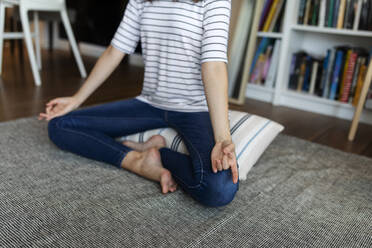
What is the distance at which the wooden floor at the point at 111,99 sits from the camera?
163cm

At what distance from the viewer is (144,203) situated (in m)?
0.91

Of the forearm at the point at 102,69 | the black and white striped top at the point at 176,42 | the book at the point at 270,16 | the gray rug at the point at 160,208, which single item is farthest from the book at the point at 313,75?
the forearm at the point at 102,69

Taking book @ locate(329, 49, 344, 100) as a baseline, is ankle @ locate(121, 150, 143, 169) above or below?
below

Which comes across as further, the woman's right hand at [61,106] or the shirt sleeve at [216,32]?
Result: the woman's right hand at [61,106]

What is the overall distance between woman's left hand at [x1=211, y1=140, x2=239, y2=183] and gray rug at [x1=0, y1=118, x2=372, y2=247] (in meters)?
0.16

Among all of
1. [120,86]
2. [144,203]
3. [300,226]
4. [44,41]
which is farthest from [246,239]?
[44,41]

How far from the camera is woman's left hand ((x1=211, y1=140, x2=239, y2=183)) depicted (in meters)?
0.76

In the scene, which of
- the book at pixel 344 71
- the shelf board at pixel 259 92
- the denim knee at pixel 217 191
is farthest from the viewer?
the shelf board at pixel 259 92

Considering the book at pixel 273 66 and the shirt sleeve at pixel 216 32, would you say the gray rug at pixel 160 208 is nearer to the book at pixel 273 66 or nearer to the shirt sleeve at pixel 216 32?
the shirt sleeve at pixel 216 32

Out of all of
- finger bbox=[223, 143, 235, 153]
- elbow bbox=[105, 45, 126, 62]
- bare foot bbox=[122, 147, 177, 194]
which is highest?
elbow bbox=[105, 45, 126, 62]

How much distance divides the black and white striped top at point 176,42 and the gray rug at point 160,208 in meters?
0.28

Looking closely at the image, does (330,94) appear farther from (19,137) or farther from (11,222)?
(11,222)

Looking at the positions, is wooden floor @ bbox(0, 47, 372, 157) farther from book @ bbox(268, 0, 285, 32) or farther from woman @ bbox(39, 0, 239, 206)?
woman @ bbox(39, 0, 239, 206)

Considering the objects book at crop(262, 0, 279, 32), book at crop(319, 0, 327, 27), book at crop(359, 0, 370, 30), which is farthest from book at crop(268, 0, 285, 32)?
book at crop(359, 0, 370, 30)
